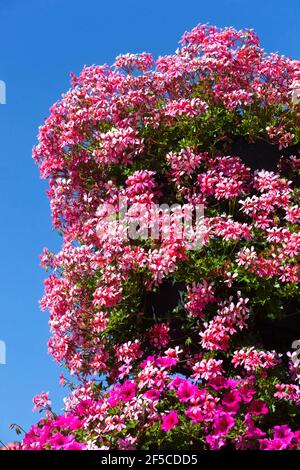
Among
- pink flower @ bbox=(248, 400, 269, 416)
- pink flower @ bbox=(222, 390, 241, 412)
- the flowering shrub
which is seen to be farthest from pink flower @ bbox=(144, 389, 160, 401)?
pink flower @ bbox=(248, 400, 269, 416)

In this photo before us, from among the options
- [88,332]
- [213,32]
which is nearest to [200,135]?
[213,32]

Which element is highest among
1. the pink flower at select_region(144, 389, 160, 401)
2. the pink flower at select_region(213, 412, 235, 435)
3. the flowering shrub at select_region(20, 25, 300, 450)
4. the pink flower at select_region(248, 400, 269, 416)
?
the flowering shrub at select_region(20, 25, 300, 450)

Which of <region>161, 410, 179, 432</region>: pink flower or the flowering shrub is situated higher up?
the flowering shrub

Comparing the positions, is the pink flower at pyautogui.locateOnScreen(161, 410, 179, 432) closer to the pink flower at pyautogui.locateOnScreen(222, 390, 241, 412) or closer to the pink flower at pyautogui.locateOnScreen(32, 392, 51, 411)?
the pink flower at pyautogui.locateOnScreen(222, 390, 241, 412)

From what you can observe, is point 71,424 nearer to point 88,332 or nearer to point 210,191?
point 88,332

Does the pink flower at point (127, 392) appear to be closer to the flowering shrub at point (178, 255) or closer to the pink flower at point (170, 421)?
the flowering shrub at point (178, 255)

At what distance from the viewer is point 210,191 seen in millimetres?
7801

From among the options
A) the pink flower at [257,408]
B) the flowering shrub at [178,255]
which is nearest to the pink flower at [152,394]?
the flowering shrub at [178,255]

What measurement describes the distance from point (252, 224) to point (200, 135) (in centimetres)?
133

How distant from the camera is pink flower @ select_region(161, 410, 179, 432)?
6074mm

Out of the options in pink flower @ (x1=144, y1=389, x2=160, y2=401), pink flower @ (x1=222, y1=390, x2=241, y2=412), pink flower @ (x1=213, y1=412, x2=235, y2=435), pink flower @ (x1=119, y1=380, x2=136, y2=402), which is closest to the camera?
pink flower @ (x1=213, y1=412, x2=235, y2=435)

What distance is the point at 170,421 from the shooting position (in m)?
6.11

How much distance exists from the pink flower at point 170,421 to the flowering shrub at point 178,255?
11 millimetres

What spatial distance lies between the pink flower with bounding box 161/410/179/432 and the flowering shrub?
0.01m
